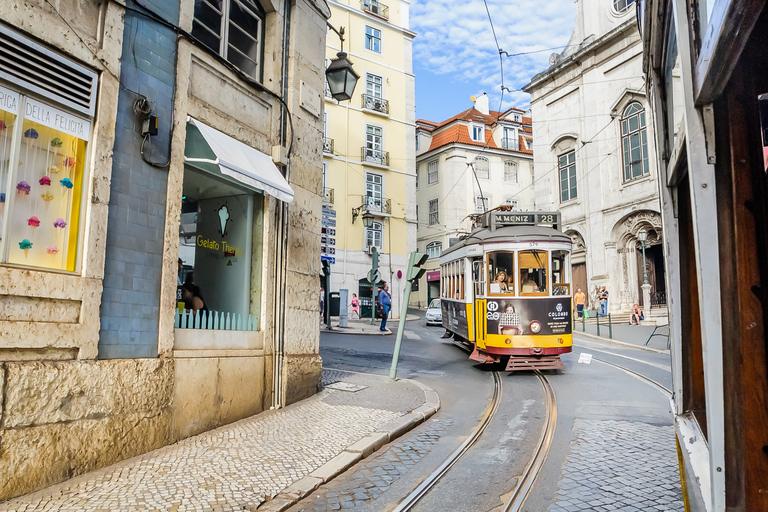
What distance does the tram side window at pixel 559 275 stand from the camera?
10984mm

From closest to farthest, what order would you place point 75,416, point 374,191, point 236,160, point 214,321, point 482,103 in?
point 75,416, point 236,160, point 214,321, point 374,191, point 482,103

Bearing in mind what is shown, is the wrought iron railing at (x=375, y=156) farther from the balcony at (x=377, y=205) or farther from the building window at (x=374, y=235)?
the building window at (x=374, y=235)

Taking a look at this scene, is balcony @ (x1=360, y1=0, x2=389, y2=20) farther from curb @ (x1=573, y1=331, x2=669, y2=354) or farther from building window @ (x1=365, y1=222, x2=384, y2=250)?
curb @ (x1=573, y1=331, x2=669, y2=354)

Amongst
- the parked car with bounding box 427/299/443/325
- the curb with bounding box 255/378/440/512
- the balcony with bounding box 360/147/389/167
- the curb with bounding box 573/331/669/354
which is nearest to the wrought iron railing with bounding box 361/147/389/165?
the balcony with bounding box 360/147/389/167

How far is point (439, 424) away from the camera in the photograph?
23.9ft

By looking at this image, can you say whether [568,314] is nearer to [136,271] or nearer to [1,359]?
[136,271]

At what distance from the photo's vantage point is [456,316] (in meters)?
14.3

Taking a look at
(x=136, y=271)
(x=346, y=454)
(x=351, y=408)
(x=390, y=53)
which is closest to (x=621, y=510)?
(x=346, y=454)

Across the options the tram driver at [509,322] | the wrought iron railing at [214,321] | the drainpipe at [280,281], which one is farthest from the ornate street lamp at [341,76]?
the tram driver at [509,322]

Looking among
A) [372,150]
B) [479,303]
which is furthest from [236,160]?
[372,150]

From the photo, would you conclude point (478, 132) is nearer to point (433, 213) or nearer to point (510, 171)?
point (510, 171)

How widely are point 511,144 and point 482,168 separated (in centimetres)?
366

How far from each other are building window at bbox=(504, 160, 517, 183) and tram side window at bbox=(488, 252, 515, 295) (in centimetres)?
3209

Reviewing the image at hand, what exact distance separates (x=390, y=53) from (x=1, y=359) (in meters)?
31.7
